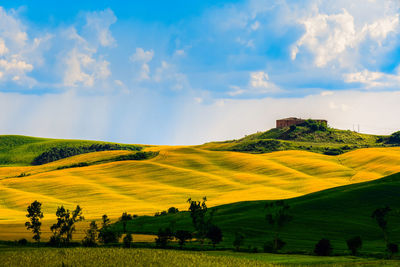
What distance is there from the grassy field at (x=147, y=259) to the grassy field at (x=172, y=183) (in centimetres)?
3627

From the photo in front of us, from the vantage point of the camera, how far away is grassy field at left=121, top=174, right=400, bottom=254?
302 ft

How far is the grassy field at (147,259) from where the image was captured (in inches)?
2566

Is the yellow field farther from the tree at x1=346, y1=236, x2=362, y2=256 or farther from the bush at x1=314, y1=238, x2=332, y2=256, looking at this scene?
the tree at x1=346, y1=236, x2=362, y2=256

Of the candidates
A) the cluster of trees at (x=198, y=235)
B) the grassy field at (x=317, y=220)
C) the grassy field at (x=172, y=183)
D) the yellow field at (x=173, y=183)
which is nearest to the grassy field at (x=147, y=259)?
the cluster of trees at (x=198, y=235)

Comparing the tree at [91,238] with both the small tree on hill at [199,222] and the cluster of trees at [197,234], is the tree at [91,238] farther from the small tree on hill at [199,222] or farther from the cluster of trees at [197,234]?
the small tree on hill at [199,222]

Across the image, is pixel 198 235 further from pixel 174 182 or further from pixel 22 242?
pixel 174 182

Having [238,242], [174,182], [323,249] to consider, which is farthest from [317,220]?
[174,182]

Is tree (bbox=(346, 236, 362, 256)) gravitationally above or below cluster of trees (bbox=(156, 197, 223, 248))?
below

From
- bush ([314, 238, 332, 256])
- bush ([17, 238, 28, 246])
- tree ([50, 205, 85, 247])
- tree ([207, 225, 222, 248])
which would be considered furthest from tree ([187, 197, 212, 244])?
bush ([17, 238, 28, 246])

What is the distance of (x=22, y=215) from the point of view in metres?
124

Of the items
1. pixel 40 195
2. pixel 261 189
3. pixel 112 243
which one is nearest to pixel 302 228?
pixel 112 243

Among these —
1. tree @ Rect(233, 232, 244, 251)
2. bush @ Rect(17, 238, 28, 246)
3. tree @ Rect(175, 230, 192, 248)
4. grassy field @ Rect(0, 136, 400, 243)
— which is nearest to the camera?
tree @ Rect(233, 232, 244, 251)

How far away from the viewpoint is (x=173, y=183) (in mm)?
166000

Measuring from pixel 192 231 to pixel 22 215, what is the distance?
42.9m
